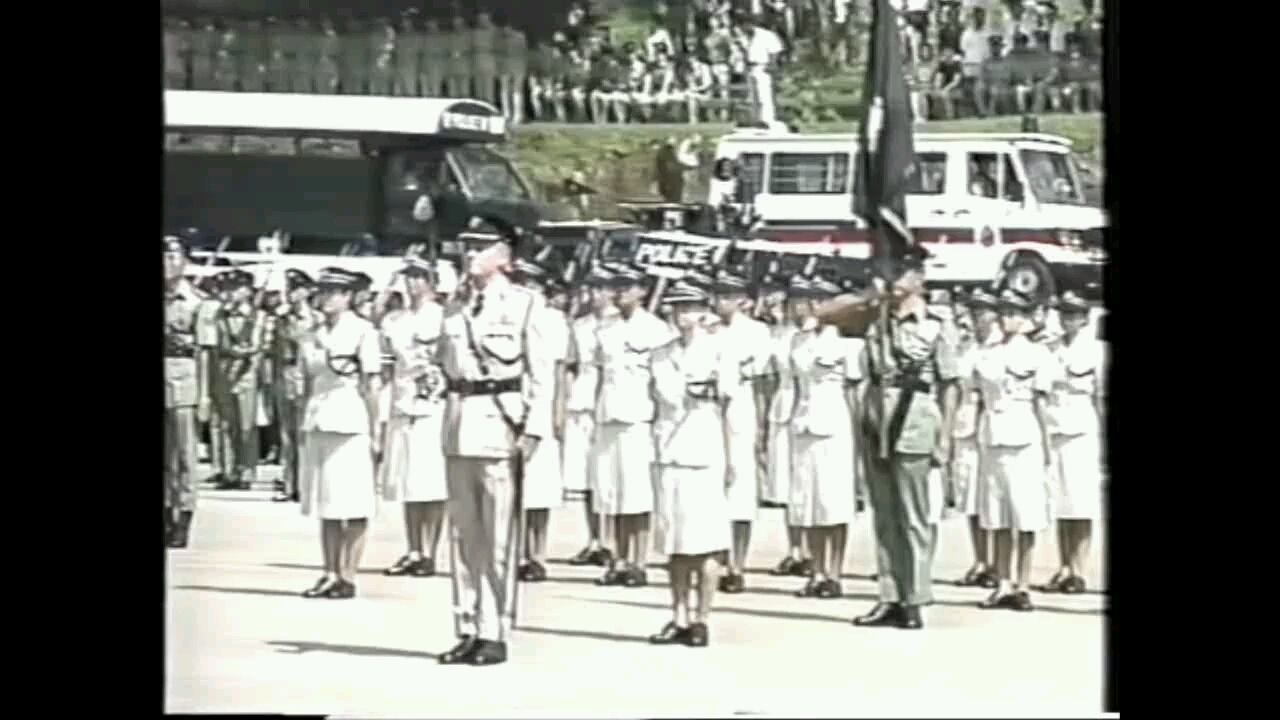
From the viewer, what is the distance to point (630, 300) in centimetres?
366

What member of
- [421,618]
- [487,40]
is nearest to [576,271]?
[487,40]

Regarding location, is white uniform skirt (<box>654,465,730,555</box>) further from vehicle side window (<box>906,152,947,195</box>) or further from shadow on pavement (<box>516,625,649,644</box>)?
vehicle side window (<box>906,152,947,195</box>)

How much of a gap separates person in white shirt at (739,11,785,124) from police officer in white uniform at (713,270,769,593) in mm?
330

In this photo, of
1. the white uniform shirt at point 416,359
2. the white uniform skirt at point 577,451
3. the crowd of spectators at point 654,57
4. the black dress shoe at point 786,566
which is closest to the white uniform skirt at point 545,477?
the white uniform skirt at point 577,451

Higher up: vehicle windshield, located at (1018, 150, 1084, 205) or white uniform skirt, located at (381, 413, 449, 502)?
vehicle windshield, located at (1018, 150, 1084, 205)

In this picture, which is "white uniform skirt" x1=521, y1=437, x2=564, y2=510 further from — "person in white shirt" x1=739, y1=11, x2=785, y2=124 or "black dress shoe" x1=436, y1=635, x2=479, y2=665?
"person in white shirt" x1=739, y1=11, x2=785, y2=124

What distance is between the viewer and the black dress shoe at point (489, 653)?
366 cm

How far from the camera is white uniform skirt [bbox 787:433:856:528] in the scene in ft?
12.0

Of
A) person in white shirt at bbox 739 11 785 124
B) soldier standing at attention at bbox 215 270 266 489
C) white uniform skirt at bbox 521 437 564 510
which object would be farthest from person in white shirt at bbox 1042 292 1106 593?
soldier standing at attention at bbox 215 270 266 489

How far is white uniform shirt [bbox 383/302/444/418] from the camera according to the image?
→ 12.0 ft

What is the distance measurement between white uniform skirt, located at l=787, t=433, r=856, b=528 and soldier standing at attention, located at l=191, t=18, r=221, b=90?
53.3 inches

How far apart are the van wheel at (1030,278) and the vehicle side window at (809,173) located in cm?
37

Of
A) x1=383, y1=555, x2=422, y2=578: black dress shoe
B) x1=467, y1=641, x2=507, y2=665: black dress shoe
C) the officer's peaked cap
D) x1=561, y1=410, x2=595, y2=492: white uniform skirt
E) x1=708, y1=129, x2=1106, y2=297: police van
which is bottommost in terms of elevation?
x1=467, y1=641, x2=507, y2=665: black dress shoe

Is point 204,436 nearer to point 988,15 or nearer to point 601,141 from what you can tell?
point 601,141
